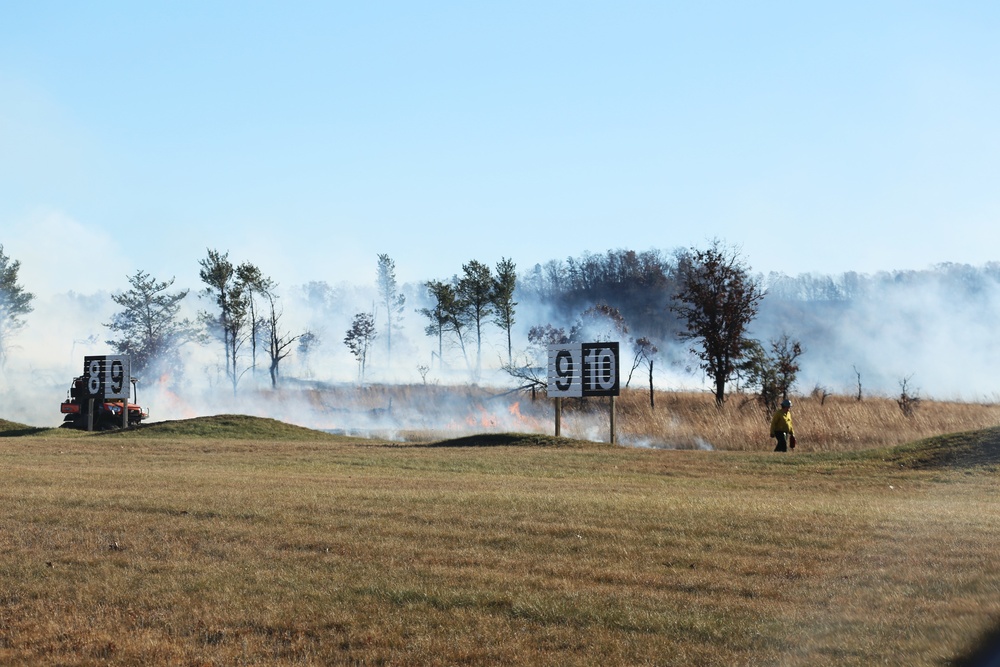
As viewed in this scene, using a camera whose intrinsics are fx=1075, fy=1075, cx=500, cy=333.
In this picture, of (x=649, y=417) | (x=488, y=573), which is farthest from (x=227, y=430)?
(x=488, y=573)

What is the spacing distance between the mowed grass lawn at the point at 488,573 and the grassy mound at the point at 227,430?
1780 centimetres

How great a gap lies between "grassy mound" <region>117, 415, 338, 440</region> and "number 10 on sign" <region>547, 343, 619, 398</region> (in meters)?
8.33

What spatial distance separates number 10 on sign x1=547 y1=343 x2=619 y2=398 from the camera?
33384 mm

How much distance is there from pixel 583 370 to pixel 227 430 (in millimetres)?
12251

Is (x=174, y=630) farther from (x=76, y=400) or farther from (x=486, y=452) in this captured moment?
(x=76, y=400)

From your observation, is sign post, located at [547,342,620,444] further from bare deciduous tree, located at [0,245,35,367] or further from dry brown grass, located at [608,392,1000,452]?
bare deciduous tree, located at [0,245,35,367]

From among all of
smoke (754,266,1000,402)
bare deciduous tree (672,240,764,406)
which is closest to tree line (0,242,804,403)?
bare deciduous tree (672,240,764,406)

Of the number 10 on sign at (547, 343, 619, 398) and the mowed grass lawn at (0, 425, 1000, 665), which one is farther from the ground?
the number 10 on sign at (547, 343, 619, 398)

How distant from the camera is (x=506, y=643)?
7355 mm

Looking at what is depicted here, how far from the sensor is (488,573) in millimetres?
9375

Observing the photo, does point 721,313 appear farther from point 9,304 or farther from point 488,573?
point 9,304

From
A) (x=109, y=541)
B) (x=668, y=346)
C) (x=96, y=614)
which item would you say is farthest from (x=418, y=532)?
(x=668, y=346)

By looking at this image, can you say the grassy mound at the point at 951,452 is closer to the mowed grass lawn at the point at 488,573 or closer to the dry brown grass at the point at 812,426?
the mowed grass lawn at the point at 488,573

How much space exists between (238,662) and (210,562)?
311 cm
